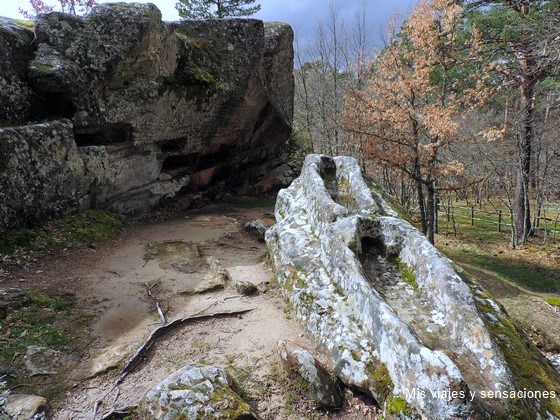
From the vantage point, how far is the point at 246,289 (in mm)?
6840

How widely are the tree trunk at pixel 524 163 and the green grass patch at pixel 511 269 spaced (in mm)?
3336

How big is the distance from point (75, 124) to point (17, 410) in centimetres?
804

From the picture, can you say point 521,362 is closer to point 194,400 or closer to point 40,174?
point 194,400

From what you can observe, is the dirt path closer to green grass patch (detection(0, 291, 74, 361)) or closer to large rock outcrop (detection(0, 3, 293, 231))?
green grass patch (detection(0, 291, 74, 361))

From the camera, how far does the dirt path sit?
165 inches

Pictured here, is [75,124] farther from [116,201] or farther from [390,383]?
[390,383]

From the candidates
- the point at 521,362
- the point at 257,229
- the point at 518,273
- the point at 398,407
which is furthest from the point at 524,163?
Answer: the point at 398,407

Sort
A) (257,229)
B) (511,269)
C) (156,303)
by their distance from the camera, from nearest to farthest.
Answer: (156,303) < (257,229) < (511,269)

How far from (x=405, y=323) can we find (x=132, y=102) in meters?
10.2

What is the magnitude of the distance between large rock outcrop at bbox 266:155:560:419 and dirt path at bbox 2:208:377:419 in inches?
18.2

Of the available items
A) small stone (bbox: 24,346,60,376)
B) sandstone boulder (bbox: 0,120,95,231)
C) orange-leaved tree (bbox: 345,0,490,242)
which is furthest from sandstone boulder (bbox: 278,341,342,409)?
orange-leaved tree (bbox: 345,0,490,242)

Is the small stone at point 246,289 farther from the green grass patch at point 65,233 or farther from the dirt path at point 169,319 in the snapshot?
the green grass patch at point 65,233

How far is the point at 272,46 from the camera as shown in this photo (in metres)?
16.0

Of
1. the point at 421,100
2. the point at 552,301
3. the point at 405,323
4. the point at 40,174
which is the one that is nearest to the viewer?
the point at 405,323
